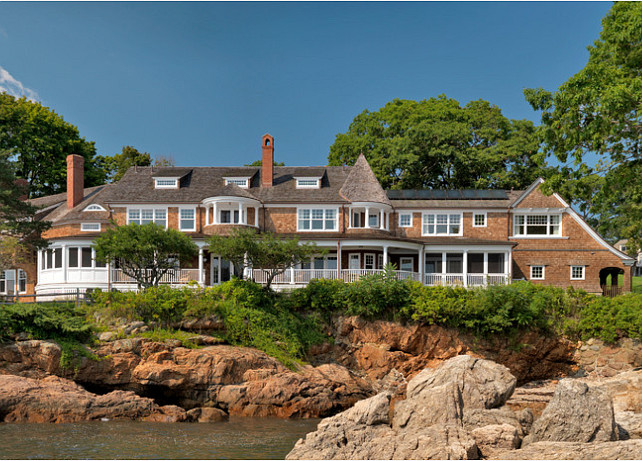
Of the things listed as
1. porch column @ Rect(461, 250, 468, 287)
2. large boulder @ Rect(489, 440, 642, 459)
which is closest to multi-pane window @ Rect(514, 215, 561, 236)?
porch column @ Rect(461, 250, 468, 287)

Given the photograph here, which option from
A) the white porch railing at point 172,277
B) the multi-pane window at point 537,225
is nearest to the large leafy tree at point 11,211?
the white porch railing at point 172,277

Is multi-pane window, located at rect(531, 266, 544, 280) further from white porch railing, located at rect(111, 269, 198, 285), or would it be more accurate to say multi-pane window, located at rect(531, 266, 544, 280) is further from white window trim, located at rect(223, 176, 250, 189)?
white porch railing, located at rect(111, 269, 198, 285)

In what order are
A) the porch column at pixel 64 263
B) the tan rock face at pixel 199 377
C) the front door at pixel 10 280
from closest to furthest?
the tan rock face at pixel 199 377, the porch column at pixel 64 263, the front door at pixel 10 280

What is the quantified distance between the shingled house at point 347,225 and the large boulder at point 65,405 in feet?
43.5

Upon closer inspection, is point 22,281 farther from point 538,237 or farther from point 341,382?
point 538,237

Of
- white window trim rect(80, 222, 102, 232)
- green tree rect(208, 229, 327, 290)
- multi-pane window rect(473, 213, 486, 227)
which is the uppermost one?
multi-pane window rect(473, 213, 486, 227)

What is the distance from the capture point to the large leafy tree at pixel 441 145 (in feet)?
155

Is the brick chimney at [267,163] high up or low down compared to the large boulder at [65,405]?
up

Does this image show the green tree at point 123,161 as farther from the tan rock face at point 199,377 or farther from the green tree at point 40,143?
the tan rock face at point 199,377

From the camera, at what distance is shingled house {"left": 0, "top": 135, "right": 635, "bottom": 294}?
34719 millimetres

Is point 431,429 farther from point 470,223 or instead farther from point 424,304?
point 470,223

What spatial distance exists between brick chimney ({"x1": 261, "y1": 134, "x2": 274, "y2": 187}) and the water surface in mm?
20769

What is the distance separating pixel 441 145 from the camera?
156ft

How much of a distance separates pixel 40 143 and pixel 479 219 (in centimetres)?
3708
